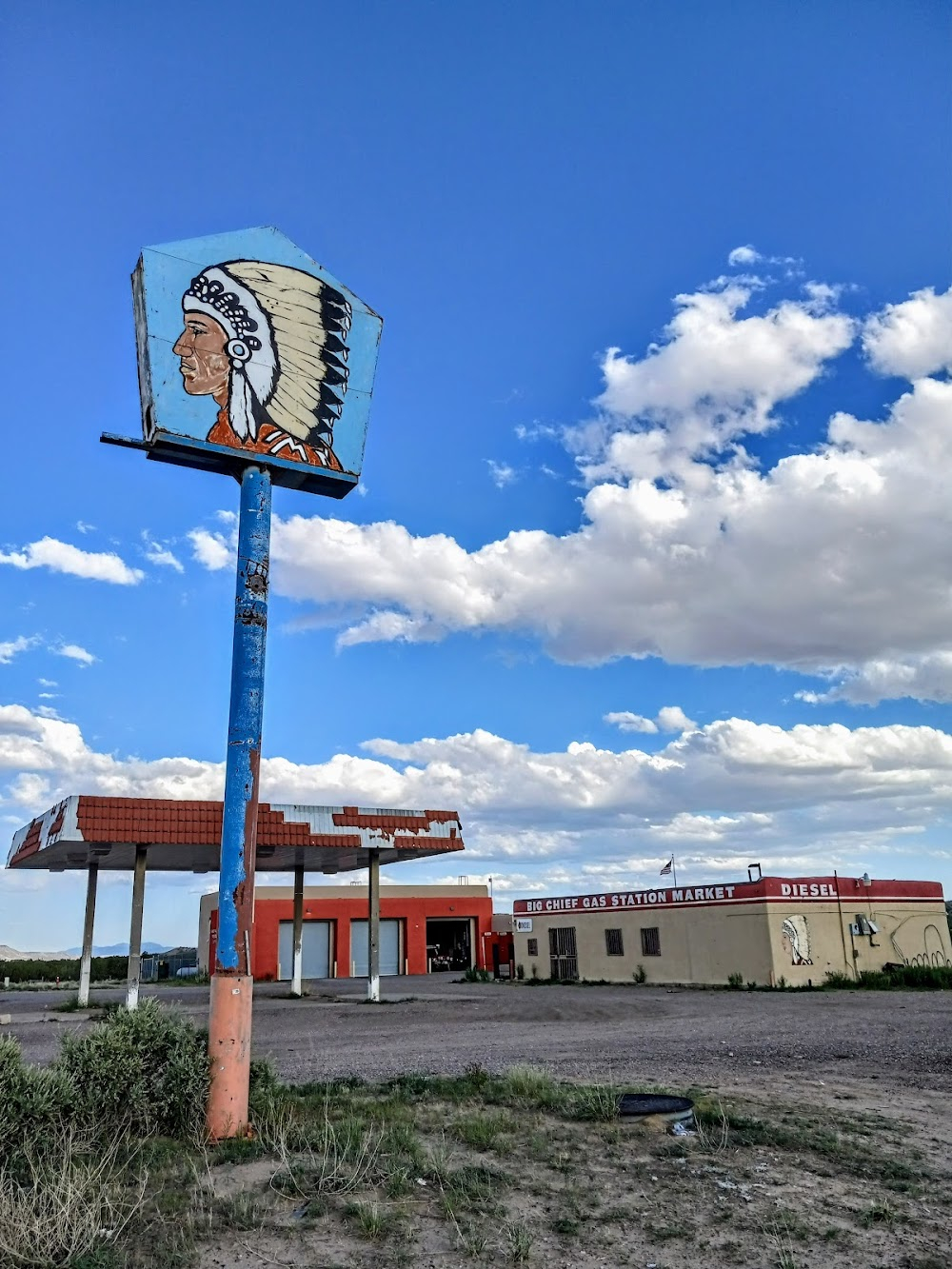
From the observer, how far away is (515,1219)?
6164 mm

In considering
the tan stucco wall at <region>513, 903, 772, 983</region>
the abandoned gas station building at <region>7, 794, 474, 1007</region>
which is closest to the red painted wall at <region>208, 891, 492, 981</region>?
the tan stucco wall at <region>513, 903, 772, 983</region>

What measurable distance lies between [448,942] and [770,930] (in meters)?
32.9

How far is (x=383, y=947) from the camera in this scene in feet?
188

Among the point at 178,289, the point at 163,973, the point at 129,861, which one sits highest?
the point at 178,289

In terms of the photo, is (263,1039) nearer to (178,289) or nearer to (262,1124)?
(262,1124)

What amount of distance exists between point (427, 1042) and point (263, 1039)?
136 inches

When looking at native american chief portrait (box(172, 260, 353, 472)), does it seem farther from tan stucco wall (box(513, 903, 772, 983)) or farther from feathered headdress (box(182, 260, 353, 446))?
tan stucco wall (box(513, 903, 772, 983))

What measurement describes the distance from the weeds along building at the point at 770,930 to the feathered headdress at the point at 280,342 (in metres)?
29.4

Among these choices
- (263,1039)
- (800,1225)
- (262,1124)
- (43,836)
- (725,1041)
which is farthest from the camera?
(43,836)

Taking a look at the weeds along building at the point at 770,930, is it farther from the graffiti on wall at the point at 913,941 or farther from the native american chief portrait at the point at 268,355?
the native american chief portrait at the point at 268,355

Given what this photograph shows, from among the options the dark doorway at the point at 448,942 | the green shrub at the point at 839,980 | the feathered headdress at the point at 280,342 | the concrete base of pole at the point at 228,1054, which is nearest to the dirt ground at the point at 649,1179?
the concrete base of pole at the point at 228,1054

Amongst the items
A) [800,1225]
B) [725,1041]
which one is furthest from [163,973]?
[800,1225]

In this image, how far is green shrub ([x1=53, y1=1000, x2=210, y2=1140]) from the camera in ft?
26.8

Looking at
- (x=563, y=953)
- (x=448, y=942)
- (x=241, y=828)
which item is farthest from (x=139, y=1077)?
(x=448, y=942)
